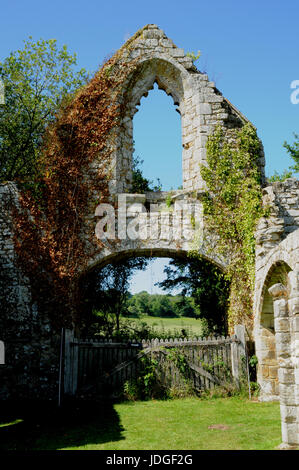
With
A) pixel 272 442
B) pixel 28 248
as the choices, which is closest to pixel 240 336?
pixel 272 442

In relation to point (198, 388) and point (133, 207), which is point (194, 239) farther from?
point (198, 388)

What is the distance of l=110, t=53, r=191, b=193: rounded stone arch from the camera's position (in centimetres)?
1098

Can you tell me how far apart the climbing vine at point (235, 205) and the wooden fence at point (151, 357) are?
3.03 feet

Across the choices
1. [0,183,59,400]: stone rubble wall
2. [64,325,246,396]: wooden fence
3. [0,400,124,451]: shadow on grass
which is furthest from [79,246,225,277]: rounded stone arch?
[0,400,124,451]: shadow on grass

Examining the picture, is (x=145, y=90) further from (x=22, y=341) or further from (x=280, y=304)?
(x=280, y=304)

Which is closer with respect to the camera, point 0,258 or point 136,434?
point 136,434

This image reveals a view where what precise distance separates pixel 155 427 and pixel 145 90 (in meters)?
8.35

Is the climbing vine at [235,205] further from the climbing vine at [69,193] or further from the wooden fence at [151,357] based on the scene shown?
the climbing vine at [69,193]

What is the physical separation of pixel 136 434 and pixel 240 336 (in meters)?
3.88

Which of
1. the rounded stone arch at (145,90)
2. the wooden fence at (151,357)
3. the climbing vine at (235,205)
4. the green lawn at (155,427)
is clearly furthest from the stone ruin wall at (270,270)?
the rounded stone arch at (145,90)

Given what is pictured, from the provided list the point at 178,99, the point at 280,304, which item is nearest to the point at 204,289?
the point at 178,99

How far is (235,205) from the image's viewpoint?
33.8ft

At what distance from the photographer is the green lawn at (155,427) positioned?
18.5ft

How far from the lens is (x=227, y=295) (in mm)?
10875
